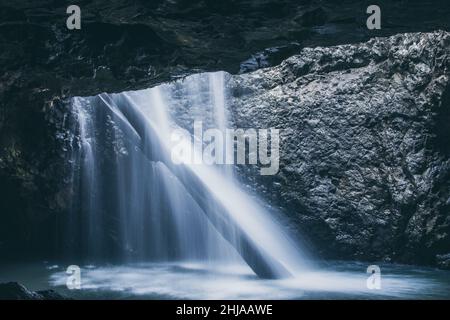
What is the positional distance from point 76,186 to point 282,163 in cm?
544

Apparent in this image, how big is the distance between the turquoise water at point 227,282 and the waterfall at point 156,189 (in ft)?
4.31

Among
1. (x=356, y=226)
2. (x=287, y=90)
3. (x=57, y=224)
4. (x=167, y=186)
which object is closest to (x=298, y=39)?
(x=287, y=90)

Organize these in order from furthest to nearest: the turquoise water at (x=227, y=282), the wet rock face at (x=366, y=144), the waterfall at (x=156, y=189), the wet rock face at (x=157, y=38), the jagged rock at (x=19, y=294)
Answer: the waterfall at (x=156, y=189)
the wet rock face at (x=366, y=144)
the turquoise water at (x=227, y=282)
the jagged rock at (x=19, y=294)
the wet rock face at (x=157, y=38)

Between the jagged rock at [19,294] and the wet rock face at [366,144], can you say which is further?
the wet rock face at [366,144]

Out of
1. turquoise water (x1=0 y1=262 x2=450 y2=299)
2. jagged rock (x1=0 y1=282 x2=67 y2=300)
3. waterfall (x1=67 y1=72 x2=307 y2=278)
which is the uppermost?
waterfall (x1=67 y1=72 x2=307 y2=278)

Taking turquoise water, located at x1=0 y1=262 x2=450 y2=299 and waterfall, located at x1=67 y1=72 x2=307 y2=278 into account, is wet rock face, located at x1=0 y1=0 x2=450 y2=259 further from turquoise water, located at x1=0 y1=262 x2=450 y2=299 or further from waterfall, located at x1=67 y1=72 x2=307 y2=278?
turquoise water, located at x1=0 y1=262 x2=450 y2=299

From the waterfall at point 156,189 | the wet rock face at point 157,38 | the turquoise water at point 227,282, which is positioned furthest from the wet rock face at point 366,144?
the waterfall at point 156,189

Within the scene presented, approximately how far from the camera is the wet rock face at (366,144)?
38.3 feet

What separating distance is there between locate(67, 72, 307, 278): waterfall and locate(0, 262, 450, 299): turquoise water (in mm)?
1314

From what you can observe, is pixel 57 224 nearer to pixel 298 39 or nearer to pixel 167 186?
pixel 167 186

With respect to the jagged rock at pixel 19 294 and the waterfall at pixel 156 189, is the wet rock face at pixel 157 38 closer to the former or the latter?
the waterfall at pixel 156 189

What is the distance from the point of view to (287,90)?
12773 millimetres

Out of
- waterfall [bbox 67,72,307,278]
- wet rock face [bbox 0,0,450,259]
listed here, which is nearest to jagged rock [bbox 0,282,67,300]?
wet rock face [bbox 0,0,450,259]

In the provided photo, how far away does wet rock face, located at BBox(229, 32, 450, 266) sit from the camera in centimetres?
1167
